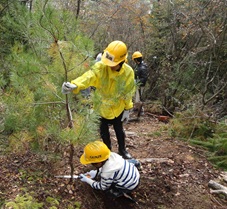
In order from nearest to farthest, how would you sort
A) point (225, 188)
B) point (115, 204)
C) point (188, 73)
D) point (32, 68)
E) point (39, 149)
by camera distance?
point (32, 68) < point (39, 149) < point (115, 204) < point (225, 188) < point (188, 73)

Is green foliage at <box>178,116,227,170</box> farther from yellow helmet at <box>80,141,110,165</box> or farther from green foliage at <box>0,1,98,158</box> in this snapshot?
green foliage at <box>0,1,98,158</box>

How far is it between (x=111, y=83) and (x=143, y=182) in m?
1.49

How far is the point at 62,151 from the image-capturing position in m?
3.40

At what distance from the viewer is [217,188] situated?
12.0 feet

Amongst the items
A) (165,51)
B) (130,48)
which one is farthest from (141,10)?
(165,51)

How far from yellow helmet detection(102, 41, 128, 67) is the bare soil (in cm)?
140

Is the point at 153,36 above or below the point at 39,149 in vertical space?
above

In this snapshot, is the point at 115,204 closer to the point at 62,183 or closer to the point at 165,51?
the point at 62,183

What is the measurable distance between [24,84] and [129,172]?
1511 mm

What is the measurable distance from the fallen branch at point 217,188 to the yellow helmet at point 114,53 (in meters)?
2.19

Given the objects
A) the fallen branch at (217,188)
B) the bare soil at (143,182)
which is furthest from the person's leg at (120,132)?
the fallen branch at (217,188)

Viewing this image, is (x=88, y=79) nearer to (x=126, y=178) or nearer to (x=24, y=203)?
(x=126, y=178)

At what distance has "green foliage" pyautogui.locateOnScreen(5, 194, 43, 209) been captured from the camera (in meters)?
2.49

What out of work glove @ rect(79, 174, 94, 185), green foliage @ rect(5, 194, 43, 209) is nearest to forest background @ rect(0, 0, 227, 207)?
work glove @ rect(79, 174, 94, 185)
